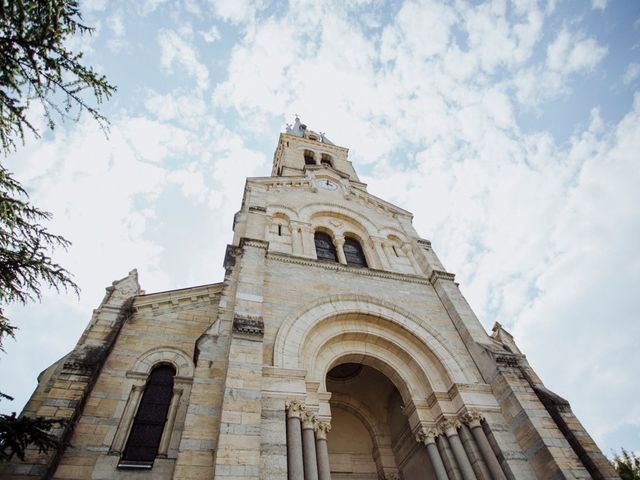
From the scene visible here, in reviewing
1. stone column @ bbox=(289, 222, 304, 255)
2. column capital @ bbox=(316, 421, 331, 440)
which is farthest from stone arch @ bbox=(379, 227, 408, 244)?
column capital @ bbox=(316, 421, 331, 440)

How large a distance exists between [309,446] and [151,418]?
396cm

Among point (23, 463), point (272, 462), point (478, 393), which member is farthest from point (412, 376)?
point (23, 463)

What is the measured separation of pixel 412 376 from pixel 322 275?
3.69 metres

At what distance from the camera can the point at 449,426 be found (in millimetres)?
8398

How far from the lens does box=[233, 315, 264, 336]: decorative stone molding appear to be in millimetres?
7573

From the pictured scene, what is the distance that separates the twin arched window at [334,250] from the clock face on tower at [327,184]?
10.6 ft

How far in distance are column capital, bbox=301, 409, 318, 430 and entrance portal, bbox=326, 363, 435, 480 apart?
3.70 metres

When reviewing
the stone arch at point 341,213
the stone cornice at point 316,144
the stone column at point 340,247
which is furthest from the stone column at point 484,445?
the stone cornice at point 316,144

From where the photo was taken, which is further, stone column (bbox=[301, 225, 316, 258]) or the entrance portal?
stone column (bbox=[301, 225, 316, 258])

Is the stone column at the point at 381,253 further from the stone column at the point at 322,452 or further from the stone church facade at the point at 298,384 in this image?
the stone column at the point at 322,452

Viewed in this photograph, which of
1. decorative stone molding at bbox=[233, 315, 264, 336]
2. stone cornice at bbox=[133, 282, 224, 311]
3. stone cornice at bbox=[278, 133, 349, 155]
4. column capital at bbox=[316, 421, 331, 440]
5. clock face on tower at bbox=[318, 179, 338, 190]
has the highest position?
stone cornice at bbox=[278, 133, 349, 155]

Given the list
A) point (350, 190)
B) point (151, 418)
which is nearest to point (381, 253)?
point (350, 190)

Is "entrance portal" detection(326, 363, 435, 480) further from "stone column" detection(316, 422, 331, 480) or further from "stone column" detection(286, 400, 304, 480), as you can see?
"stone column" detection(286, 400, 304, 480)

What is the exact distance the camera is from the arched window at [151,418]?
7797 millimetres
